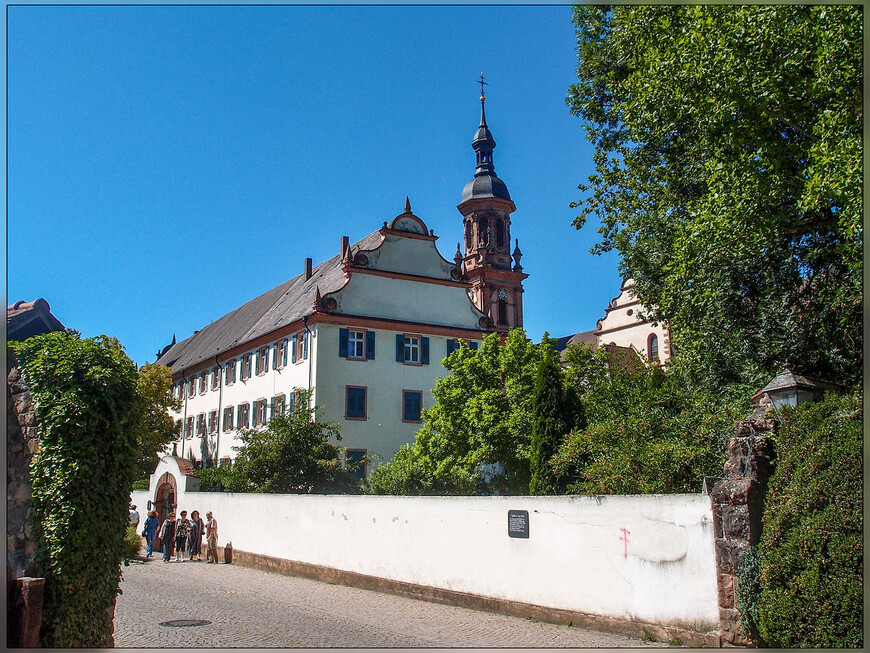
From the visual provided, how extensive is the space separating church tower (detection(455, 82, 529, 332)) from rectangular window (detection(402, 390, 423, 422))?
2756 cm

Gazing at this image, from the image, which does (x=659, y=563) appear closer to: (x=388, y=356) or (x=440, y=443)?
(x=440, y=443)

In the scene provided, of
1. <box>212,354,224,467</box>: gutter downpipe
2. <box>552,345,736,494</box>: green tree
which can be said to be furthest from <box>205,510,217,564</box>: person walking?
<box>212,354,224,467</box>: gutter downpipe

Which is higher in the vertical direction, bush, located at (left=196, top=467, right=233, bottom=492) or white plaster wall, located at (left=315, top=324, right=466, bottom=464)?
white plaster wall, located at (left=315, top=324, right=466, bottom=464)

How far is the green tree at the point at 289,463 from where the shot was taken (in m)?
27.4

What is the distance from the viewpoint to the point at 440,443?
93.0 ft

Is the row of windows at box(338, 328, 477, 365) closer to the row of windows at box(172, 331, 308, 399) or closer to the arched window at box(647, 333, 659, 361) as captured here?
the row of windows at box(172, 331, 308, 399)

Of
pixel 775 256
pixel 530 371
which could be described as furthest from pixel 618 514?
pixel 530 371

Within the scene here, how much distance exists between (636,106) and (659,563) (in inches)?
372

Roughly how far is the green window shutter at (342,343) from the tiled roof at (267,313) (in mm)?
1690

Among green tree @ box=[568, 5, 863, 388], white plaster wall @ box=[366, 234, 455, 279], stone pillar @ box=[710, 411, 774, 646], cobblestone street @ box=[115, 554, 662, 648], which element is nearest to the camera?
stone pillar @ box=[710, 411, 774, 646]

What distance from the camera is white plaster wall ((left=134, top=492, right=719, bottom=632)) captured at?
10617mm

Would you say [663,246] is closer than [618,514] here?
No

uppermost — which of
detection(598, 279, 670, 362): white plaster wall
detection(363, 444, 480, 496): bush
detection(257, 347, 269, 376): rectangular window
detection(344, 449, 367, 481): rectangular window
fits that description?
detection(598, 279, 670, 362): white plaster wall

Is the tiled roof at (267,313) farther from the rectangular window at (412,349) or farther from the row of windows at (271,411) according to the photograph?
the rectangular window at (412,349)
